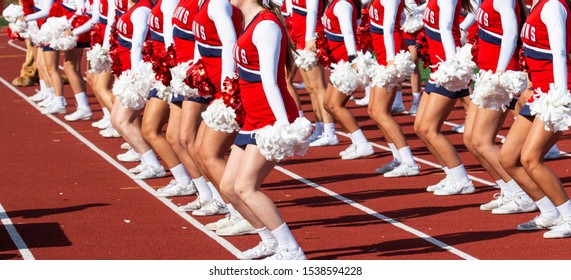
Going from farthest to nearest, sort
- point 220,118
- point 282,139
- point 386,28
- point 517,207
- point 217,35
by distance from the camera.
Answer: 1. point 386,28
2. point 517,207
3. point 217,35
4. point 220,118
5. point 282,139

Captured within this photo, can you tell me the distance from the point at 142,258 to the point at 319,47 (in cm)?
464

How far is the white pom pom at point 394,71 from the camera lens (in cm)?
1051

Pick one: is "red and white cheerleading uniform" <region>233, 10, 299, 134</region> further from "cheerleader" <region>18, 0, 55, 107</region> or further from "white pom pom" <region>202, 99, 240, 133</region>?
"cheerleader" <region>18, 0, 55, 107</region>

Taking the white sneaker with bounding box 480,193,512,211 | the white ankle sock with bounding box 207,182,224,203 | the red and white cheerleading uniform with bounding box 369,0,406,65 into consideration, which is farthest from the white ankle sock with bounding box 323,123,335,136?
the white sneaker with bounding box 480,193,512,211

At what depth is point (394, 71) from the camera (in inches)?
414

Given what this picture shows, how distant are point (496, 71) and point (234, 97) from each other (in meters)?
2.14

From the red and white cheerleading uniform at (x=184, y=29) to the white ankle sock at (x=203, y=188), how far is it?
3.07ft

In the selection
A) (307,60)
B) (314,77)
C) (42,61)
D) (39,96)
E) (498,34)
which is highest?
(498,34)

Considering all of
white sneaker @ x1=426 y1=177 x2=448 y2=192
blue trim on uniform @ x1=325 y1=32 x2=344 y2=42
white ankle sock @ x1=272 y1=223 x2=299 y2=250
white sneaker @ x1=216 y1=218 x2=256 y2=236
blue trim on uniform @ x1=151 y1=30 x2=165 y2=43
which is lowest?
white sneaker @ x1=426 y1=177 x2=448 y2=192

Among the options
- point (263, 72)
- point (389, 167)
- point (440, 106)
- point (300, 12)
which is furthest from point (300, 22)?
point (263, 72)

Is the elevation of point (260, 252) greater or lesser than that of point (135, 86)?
lesser

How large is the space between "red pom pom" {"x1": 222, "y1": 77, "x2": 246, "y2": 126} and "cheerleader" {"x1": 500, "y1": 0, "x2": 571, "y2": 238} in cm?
179

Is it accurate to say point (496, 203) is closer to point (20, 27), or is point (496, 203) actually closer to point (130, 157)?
point (130, 157)

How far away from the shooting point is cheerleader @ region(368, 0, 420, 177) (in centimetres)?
1047
